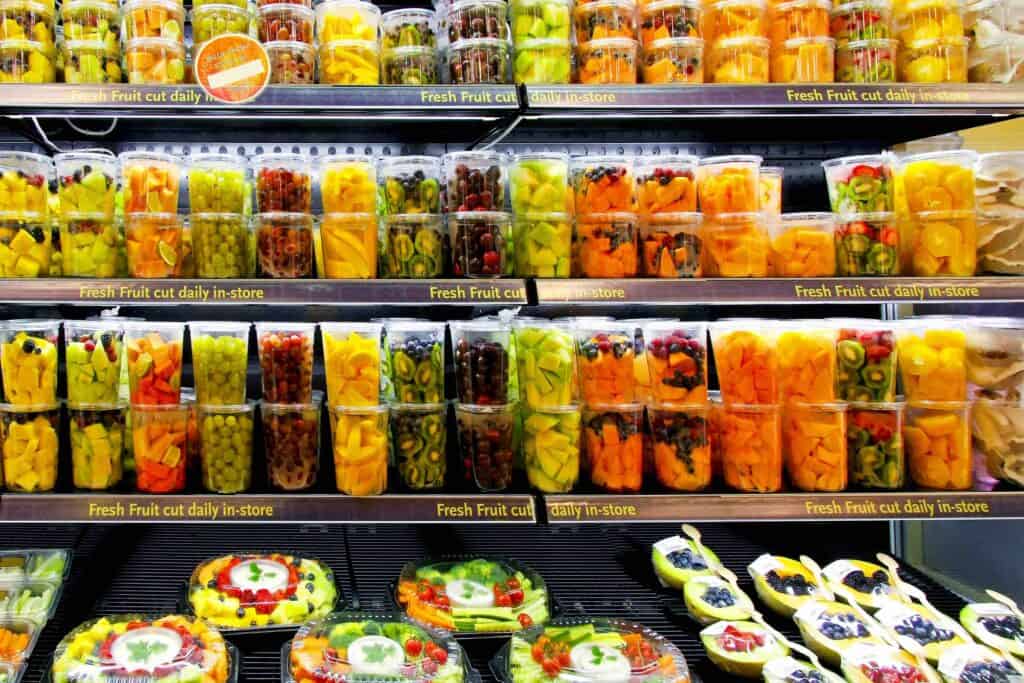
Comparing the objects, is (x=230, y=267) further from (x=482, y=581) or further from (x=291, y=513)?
(x=482, y=581)

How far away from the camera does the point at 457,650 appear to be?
168 centimetres

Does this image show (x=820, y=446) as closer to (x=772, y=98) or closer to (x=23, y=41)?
(x=772, y=98)

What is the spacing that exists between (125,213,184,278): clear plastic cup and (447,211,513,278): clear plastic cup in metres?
0.62

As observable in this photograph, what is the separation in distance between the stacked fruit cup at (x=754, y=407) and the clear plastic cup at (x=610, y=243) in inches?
11.4

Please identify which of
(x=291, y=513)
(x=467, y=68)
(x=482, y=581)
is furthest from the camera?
(x=482, y=581)

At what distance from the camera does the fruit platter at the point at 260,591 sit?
180 cm

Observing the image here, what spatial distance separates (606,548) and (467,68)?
141 centimetres

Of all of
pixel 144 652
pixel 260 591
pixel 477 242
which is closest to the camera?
pixel 144 652

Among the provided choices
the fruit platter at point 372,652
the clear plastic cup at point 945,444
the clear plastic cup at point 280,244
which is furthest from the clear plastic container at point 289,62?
the clear plastic cup at point 945,444

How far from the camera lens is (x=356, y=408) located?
1.69 metres

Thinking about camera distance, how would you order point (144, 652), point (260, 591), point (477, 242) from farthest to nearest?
Answer: point (260, 591) → point (477, 242) → point (144, 652)

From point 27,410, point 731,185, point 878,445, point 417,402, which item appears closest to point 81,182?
point 27,410

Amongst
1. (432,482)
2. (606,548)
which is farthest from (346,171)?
(606,548)

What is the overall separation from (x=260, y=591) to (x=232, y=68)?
1.22 m
